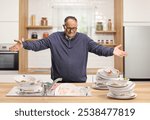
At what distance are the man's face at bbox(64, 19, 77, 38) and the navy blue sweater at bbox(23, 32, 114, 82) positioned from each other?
64 mm

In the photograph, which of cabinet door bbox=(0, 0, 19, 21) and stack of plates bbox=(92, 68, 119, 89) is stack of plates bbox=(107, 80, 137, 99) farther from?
cabinet door bbox=(0, 0, 19, 21)

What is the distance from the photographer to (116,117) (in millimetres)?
1580

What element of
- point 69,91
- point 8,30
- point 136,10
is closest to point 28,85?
point 69,91

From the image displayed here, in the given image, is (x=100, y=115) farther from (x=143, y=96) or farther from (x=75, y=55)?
(x=75, y=55)

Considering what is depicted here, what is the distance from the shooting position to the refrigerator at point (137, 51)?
12.6 ft

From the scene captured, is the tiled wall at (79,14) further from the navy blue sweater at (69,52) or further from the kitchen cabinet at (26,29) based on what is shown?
the navy blue sweater at (69,52)

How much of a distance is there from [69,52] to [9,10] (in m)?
1.73

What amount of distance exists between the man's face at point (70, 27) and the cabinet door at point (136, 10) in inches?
61.7

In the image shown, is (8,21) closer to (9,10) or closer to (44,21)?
(9,10)

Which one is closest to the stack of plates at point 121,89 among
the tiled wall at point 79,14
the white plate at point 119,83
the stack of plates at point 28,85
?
the white plate at point 119,83

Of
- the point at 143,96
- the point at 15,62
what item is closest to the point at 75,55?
the point at 143,96

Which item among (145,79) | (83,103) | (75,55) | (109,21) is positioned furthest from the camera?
(109,21)

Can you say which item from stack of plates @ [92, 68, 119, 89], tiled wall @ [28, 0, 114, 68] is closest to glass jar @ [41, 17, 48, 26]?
tiled wall @ [28, 0, 114, 68]

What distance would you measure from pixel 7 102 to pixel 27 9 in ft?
10.3
